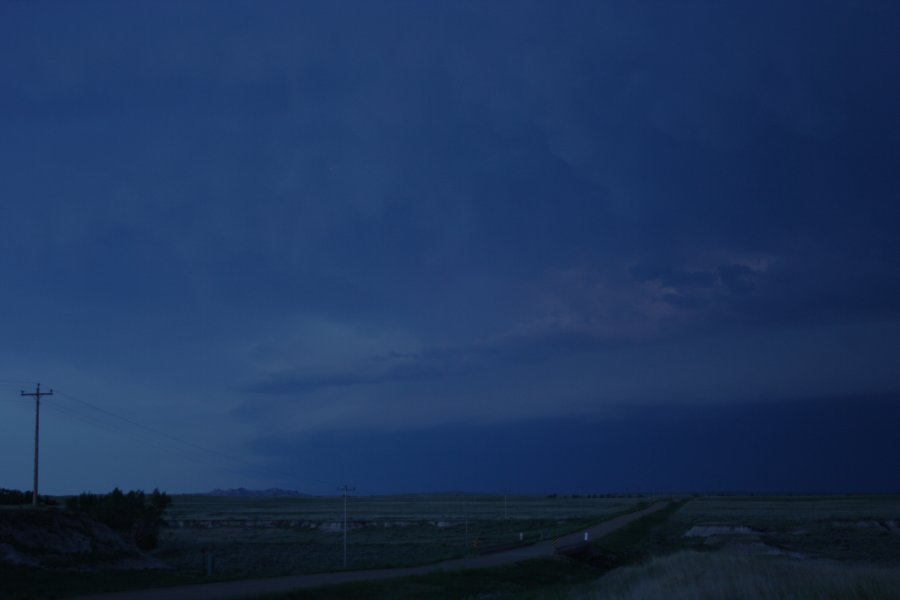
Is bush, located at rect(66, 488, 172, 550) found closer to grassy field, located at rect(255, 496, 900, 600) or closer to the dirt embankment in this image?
the dirt embankment

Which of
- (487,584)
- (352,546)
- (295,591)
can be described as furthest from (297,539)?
(295,591)

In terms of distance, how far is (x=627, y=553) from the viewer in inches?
2004

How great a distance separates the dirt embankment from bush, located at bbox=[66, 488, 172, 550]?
12235 millimetres

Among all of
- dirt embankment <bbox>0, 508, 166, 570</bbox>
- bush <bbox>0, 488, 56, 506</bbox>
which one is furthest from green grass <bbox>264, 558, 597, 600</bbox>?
bush <bbox>0, 488, 56, 506</bbox>

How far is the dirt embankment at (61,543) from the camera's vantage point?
116 feet

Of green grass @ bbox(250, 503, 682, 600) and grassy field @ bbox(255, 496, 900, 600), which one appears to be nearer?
grassy field @ bbox(255, 496, 900, 600)

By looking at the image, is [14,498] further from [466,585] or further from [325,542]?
[466,585]

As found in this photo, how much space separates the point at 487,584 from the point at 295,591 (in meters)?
8.90

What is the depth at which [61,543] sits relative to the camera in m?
39.0

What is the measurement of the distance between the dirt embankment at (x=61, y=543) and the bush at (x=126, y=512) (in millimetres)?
12235

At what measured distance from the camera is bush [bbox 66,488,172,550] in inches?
2206

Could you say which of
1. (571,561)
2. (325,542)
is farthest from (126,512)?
(571,561)

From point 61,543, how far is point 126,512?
19.6 metres

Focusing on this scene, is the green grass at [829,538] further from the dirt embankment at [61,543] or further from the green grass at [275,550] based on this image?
the dirt embankment at [61,543]
